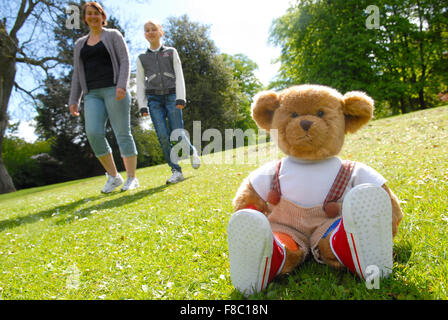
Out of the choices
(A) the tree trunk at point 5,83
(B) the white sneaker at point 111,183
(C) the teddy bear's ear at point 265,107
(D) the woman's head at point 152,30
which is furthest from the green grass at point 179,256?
(A) the tree trunk at point 5,83

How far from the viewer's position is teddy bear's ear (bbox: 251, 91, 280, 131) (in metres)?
1.92

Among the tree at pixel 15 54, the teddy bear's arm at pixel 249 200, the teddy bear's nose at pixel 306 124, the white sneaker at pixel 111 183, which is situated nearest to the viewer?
the teddy bear's nose at pixel 306 124

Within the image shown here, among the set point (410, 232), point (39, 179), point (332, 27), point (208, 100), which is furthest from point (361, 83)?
point (39, 179)

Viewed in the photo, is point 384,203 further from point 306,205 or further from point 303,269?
point 303,269

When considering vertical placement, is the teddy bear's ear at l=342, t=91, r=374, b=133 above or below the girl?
below

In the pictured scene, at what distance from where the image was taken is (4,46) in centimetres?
1548

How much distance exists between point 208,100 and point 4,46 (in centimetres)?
1495

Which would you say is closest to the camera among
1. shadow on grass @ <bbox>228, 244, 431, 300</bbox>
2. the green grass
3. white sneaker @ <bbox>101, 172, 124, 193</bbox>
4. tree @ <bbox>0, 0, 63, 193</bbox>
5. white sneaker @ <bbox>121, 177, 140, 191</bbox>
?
shadow on grass @ <bbox>228, 244, 431, 300</bbox>

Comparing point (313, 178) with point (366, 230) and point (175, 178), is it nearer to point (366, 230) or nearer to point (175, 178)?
point (366, 230)

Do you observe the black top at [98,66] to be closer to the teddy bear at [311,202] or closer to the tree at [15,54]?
the teddy bear at [311,202]

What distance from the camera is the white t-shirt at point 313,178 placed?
162 cm

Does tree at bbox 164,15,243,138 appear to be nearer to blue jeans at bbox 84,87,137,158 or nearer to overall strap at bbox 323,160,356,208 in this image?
blue jeans at bbox 84,87,137,158

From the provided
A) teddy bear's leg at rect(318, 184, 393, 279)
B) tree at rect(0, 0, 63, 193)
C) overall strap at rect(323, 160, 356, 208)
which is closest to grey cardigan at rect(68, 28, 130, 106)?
overall strap at rect(323, 160, 356, 208)

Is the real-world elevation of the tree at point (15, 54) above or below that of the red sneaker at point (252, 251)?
above
